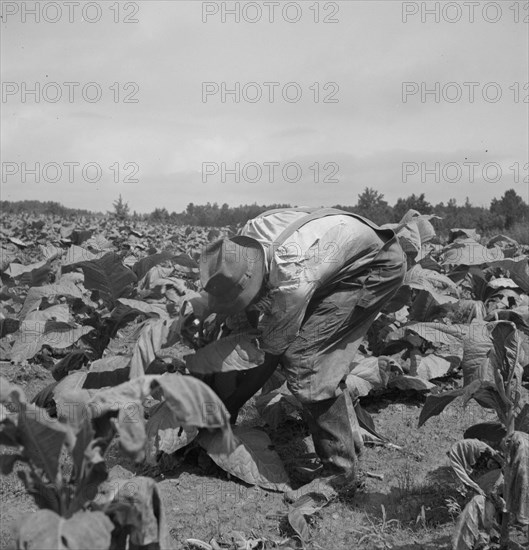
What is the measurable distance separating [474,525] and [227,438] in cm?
119

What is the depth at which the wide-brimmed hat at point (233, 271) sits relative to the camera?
2949mm

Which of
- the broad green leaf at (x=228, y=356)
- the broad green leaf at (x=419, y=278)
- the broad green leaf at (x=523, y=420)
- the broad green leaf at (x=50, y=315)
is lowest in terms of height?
the broad green leaf at (x=523, y=420)

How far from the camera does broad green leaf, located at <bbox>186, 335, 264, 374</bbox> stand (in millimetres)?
3238

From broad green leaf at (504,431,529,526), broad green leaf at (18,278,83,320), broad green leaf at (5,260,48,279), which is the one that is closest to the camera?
broad green leaf at (504,431,529,526)

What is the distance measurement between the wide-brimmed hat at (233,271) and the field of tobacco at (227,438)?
30cm

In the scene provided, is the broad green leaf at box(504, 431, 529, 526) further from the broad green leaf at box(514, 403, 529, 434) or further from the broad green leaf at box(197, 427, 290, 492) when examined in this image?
the broad green leaf at box(197, 427, 290, 492)

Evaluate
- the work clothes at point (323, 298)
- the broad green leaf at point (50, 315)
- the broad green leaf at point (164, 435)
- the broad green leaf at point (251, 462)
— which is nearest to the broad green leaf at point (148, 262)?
the broad green leaf at point (50, 315)

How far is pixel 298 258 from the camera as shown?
310cm

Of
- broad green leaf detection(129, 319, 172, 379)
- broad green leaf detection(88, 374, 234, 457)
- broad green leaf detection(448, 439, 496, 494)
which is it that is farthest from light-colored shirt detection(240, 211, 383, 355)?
broad green leaf detection(88, 374, 234, 457)

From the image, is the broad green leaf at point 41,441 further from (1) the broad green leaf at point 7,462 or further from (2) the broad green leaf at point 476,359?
(2) the broad green leaf at point 476,359

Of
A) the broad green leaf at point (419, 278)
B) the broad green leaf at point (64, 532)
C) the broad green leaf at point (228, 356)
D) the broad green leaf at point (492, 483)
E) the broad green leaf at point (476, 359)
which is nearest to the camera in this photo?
the broad green leaf at point (64, 532)

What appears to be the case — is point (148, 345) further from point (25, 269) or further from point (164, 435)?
point (25, 269)

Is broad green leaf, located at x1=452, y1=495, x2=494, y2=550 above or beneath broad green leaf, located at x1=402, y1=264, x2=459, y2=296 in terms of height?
beneath

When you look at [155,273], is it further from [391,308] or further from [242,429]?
[391,308]
